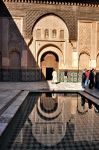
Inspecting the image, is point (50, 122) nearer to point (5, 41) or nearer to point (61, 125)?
point (61, 125)

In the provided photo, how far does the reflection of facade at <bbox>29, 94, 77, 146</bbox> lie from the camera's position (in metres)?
Result: 4.11

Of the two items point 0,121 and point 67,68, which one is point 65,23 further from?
point 0,121

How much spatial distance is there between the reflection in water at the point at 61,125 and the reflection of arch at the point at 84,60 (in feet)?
28.6

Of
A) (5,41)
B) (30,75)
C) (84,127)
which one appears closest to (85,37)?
(30,75)

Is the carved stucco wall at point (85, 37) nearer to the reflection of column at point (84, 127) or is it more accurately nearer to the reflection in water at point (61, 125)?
the reflection in water at point (61, 125)

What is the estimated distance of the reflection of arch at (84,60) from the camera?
15809mm

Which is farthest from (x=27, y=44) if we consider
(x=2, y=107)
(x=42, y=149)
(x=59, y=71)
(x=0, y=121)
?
(x=42, y=149)

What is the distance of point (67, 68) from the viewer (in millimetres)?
15609

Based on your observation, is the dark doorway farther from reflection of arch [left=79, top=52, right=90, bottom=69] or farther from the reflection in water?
the reflection in water

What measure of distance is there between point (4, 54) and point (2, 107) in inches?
376

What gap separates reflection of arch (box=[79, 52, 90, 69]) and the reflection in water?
8.72 meters

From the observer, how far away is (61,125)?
5.00m

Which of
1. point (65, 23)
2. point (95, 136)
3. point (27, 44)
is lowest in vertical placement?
point (95, 136)

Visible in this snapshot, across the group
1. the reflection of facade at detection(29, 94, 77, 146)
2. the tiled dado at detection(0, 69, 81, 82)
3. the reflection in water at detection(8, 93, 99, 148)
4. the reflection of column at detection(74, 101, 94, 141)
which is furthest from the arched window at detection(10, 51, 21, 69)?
the reflection of column at detection(74, 101, 94, 141)
